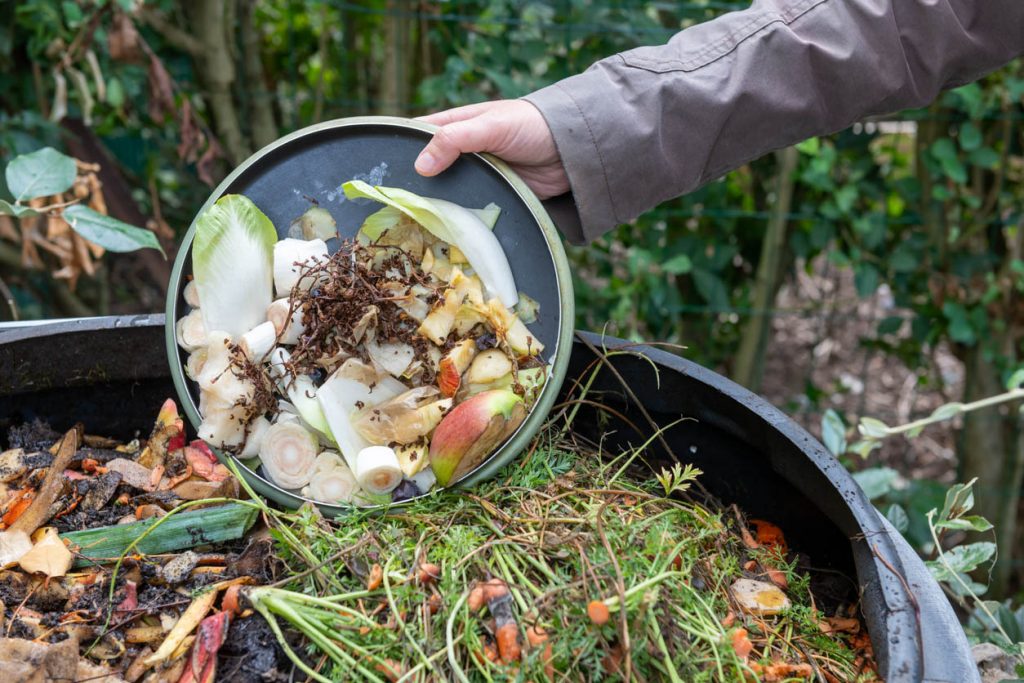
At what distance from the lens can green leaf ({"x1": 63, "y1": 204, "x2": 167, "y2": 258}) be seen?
146 centimetres

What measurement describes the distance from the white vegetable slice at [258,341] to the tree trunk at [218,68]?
5.63ft

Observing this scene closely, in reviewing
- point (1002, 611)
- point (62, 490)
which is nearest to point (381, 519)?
point (62, 490)

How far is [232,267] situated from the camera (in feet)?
4.09

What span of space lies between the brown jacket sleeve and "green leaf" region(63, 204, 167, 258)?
2.35 ft

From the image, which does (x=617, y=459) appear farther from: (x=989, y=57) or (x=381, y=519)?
(x=989, y=57)

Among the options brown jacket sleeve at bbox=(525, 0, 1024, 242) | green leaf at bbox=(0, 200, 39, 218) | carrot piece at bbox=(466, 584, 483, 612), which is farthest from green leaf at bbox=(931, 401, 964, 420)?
green leaf at bbox=(0, 200, 39, 218)

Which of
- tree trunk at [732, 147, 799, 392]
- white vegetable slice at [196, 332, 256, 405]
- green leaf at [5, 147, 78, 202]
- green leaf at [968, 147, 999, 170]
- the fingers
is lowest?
tree trunk at [732, 147, 799, 392]

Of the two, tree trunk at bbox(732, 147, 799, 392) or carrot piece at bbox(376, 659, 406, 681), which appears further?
tree trunk at bbox(732, 147, 799, 392)

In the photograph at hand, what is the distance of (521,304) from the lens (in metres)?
A: 1.29

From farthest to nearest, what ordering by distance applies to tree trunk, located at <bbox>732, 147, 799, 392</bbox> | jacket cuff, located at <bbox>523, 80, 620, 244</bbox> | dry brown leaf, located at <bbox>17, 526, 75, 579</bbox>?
tree trunk, located at <bbox>732, 147, 799, 392</bbox> < jacket cuff, located at <bbox>523, 80, 620, 244</bbox> < dry brown leaf, located at <bbox>17, 526, 75, 579</bbox>

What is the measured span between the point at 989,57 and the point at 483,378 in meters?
0.98

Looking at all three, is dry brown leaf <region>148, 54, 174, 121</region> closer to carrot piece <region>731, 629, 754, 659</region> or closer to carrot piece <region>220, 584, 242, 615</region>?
carrot piece <region>220, 584, 242, 615</region>

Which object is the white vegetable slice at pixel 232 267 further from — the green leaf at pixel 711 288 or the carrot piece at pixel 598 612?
the green leaf at pixel 711 288

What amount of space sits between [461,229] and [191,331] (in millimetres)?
422
